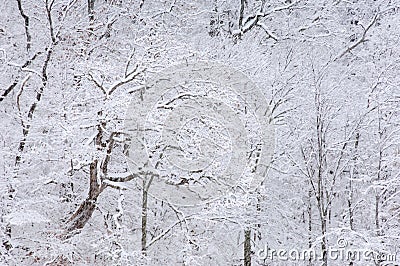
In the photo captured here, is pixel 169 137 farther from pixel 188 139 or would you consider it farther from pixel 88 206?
pixel 88 206

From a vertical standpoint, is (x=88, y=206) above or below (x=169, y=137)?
below

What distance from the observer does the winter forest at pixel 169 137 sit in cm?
839

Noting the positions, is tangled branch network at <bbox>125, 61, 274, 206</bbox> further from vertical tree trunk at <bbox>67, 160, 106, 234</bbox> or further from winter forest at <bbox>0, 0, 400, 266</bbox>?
vertical tree trunk at <bbox>67, 160, 106, 234</bbox>

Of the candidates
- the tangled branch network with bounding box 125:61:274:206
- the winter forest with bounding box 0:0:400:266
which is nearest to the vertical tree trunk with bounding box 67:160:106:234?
the winter forest with bounding box 0:0:400:266

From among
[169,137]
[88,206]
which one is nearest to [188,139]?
[169,137]

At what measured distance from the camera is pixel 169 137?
30.4ft

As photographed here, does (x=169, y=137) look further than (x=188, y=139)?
No

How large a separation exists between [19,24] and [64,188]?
3787 millimetres

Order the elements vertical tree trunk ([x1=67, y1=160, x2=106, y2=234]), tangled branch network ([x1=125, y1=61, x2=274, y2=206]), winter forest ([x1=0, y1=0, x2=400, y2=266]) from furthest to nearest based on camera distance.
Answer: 1. tangled branch network ([x1=125, y1=61, x2=274, y2=206])
2. vertical tree trunk ([x1=67, y1=160, x2=106, y2=234])
3. winter forest ([x1=0, y1=0, x2=400, y2=266])

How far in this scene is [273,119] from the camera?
11328mm

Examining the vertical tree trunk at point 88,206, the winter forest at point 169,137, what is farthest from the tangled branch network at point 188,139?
the vertical tree trunk at point 88,206

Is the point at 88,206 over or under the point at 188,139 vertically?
under

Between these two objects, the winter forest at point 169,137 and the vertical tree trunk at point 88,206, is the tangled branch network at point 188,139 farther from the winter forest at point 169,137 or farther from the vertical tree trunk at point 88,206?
the vertical tree trunk at point 88,206

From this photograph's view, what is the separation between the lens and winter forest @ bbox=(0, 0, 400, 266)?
27.5ft
